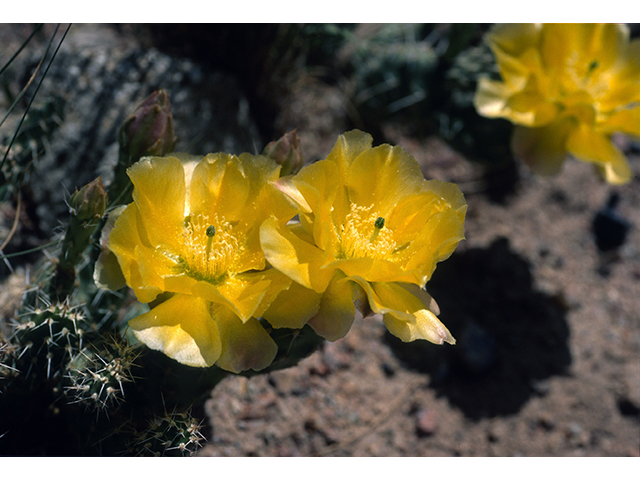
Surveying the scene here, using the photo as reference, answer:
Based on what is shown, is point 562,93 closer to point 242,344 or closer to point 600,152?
point 600,152

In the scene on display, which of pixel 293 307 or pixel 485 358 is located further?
pixel 485 358

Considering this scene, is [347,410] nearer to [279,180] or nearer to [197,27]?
[279,180]

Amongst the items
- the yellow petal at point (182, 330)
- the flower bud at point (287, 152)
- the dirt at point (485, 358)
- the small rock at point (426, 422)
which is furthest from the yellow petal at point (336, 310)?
the small rock at point (426, 422)

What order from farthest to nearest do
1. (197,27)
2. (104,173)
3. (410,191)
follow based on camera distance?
(197,27), (104,173), (410,191)

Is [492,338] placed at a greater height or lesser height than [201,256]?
lesser

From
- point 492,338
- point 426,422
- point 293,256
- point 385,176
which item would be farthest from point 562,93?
point 293,256

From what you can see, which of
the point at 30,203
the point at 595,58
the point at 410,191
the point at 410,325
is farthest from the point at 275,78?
the point at 410,325
